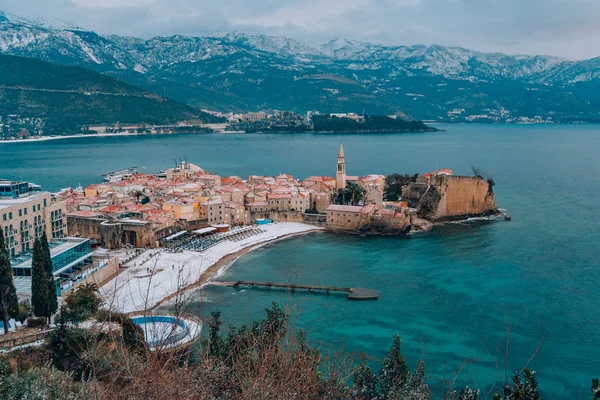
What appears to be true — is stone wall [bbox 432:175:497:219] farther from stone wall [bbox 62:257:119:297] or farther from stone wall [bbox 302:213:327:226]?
stone wall [bbox 62:257:119:297]

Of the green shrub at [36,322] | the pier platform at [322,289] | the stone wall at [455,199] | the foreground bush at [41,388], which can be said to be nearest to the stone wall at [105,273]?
the pier platform at [322,289]

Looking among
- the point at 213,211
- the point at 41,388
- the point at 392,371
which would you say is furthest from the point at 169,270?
the point at 41,388

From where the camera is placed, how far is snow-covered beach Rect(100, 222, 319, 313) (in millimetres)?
17016

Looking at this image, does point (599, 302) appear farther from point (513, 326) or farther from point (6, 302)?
point (6, 302)

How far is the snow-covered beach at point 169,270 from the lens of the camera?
55.8ft

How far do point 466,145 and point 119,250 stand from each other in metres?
67.7

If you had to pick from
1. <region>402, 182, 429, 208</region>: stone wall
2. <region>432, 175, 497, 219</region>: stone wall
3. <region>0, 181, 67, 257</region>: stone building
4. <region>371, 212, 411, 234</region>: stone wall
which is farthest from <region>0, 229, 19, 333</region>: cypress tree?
<region>402, 182, 429, 208</region>: stone wall

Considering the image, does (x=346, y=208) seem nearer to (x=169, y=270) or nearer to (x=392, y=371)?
(x=169, y=270)

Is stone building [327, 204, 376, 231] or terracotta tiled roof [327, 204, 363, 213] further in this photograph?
terracotta tiled roof [327, 204, 363, 213]

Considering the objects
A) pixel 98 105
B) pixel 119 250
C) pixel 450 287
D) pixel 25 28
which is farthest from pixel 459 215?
pixel 25 28

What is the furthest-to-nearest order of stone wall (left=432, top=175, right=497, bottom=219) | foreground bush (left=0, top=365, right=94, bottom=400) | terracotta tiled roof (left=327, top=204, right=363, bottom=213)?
stone wall (left=432, top=175, right=497, bottom=219) → terracotta tiled roof (left=327, top=204, right=363, bottom=213) → foreground bush (left=0, top=365, right=94, bottom=400)

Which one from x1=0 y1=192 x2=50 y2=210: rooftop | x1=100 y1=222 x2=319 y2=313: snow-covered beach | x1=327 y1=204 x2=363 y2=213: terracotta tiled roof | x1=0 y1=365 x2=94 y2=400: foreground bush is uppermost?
x1=0 y1=192 x2=50 y2=210: rooftop

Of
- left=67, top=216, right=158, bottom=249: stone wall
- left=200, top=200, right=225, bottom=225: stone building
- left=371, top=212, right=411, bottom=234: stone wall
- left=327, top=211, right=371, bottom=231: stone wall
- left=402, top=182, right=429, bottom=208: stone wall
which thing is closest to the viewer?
left=67, top=216, right=158, bottom=249: stone wall

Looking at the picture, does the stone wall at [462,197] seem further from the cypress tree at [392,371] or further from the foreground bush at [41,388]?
the foreground bush at [41,388]
